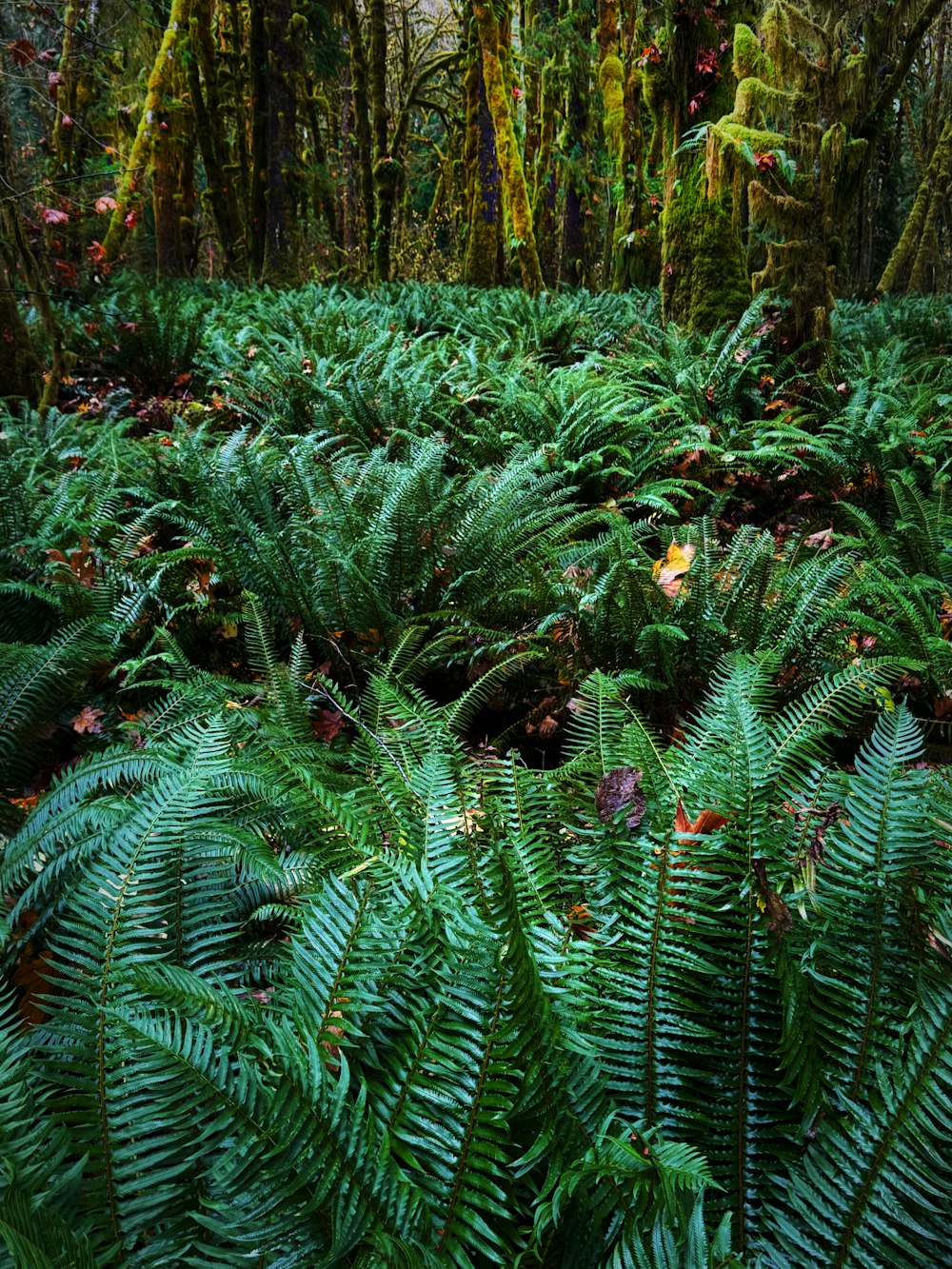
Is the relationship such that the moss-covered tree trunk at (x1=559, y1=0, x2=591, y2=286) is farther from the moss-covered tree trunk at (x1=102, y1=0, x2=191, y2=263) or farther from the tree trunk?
the tree trunk

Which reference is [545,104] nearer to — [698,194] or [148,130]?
[148,130]

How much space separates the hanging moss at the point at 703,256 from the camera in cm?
578

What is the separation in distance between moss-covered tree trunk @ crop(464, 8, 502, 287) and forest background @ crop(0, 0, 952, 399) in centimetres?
4

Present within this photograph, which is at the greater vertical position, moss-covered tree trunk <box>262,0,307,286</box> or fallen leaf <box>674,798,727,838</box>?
moss-covered tree trunk <box>262,0,307,286</box>

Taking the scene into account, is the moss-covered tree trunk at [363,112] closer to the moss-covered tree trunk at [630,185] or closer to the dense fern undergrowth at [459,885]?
the moss-covered tree trunk at [630,185]

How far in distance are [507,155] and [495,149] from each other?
3.31ft

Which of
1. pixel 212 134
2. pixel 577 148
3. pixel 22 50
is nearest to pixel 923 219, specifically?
pixel 577 148

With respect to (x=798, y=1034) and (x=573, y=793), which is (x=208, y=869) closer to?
(x=573, y=793)

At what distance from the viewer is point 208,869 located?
1387 mm

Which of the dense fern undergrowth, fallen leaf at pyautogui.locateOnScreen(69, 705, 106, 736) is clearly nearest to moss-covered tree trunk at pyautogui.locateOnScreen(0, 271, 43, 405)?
the dense fern undergrowth

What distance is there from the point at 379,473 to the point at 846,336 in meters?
5.34

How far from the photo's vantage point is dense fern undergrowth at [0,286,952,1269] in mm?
864

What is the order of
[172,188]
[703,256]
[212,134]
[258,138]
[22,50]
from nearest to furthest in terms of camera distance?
1. [22,50]
2. [703,256]
3. [258,138]
4. [172,188]
5. [212,134]

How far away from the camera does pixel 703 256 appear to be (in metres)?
6.00
